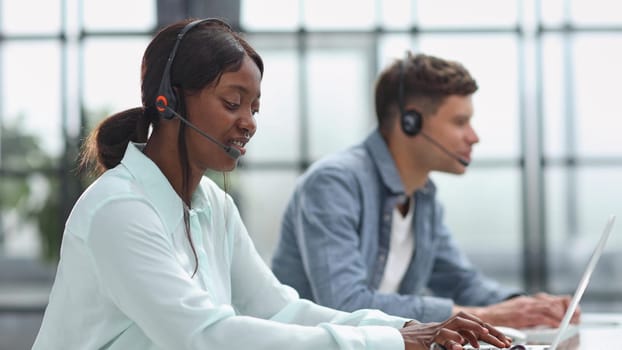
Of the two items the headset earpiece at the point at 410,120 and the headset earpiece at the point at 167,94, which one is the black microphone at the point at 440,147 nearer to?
the headset earpiece at the point at 410,120

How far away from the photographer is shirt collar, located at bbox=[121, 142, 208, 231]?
1422 millimetres

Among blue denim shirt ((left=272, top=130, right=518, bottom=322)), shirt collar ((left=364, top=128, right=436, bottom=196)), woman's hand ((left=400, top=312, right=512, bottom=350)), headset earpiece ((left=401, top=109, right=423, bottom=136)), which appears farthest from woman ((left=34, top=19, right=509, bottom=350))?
headset earpiece ((left=401, top=109, right=423, bottom=136))

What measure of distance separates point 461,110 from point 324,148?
220 centimetres

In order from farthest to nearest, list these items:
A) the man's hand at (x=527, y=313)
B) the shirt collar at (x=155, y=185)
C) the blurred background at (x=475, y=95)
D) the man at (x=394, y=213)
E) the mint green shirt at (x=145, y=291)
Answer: the blurred background at (x=475, y=95) < the man at (x=394, y=213) < the man's hand at (x=527, y=313) < the shirt collar at (x=155, y=185) < the mint green shirt at (x=145, y=291)

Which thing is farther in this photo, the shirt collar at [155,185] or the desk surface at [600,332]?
the desk surface at [600,332]

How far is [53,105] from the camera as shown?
15.9ft

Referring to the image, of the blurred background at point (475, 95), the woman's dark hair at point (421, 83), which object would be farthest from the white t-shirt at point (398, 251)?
the blurred background at point (475, 95)

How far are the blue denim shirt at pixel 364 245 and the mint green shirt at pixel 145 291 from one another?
523 mm

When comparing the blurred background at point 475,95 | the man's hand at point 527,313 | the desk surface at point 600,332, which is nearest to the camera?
the desk surface at point 600,332

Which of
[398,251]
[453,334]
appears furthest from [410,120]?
[453,334]

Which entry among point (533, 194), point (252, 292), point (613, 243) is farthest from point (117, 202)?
point (613, 243)

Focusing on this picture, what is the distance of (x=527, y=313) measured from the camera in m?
2.00

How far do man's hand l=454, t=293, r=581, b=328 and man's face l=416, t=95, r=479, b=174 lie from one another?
53 centimetres

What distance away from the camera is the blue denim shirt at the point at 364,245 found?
2.07 metres
